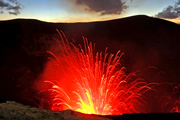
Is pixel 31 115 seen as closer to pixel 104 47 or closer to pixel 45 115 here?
pixel 45 115

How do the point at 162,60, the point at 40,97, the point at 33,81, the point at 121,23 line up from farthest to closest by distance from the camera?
the point at 121,23 → the point at 162,60 → the point at 33,81 → the point at 40,97

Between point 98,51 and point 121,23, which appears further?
point 121,23

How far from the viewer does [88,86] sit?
731 inches

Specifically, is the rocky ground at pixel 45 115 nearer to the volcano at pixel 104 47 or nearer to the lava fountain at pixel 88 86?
the lava fountain at pixel 88 86

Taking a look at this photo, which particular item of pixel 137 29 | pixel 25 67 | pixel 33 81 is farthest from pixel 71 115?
pixel 137 29

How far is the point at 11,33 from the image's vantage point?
30250 mm

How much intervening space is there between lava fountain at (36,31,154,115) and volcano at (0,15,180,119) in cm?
130

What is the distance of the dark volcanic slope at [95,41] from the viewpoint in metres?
25.1

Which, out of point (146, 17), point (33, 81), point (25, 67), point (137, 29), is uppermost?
point (146, 17)

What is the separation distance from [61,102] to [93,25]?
19220 millimetres

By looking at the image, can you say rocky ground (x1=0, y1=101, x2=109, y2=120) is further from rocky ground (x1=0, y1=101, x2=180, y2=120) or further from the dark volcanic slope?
the dark volcanic slope

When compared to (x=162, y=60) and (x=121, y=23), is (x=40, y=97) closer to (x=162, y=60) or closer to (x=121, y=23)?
(x=162, y=60)

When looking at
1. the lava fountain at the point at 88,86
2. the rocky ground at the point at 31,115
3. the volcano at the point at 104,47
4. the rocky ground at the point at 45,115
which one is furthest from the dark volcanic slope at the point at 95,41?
the rocky ground at the point at 31,115

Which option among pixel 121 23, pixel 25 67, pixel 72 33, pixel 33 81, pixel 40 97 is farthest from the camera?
pixel 121 23
